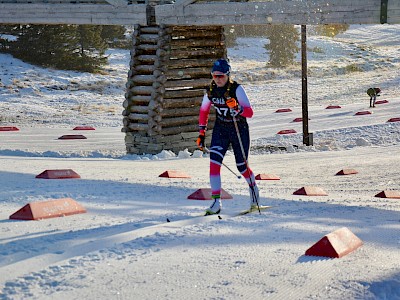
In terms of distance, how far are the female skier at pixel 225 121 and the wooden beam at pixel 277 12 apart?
6179 mm

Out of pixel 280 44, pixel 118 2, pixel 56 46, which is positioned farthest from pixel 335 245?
pixel 280 44

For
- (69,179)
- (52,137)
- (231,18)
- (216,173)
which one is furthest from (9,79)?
(216,173)

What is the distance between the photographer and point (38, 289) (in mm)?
5375

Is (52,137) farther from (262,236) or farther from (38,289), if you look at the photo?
(38,289)

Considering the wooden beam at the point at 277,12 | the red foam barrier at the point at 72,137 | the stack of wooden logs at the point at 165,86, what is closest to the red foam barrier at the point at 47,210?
the wooden beam at the point at 277,12

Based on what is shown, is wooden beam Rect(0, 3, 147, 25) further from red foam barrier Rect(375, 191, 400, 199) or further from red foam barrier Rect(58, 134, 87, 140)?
red foam barrier Rect(375, 191, 400, 199)

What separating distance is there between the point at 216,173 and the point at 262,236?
177 cm

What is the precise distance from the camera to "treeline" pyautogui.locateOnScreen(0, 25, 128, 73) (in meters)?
39.3

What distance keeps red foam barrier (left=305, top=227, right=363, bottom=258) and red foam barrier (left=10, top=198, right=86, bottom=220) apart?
279cm

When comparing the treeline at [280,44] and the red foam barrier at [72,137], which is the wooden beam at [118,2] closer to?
the red foam barrier at [72,137]

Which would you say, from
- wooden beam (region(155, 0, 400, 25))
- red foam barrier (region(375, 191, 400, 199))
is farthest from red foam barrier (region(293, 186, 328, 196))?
wooden beam (region(155, 0, 400, 25))

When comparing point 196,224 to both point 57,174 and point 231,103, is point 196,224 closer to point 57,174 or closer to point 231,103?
point 231,103

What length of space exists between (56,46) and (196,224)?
33266mm

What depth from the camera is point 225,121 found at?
8.91 meters
